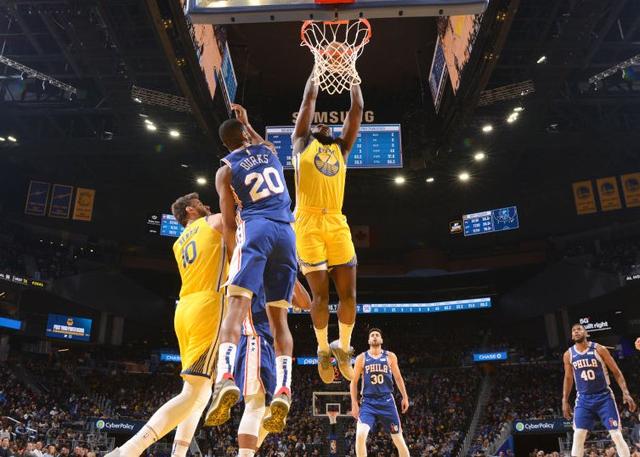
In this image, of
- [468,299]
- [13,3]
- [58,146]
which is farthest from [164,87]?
[468,299]

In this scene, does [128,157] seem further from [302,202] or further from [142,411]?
[302,202]

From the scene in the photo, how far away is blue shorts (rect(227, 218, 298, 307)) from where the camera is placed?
4.34 metres

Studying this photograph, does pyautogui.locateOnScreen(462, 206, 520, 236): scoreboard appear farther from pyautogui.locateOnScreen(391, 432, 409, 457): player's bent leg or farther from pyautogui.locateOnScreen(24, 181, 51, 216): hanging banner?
pyautogui.locateOnScreen(24, 181, 51, 216): hanging banner

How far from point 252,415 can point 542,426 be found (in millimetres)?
20452

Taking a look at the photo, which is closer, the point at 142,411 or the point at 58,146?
the point at 58,146

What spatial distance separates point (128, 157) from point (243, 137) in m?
22.9

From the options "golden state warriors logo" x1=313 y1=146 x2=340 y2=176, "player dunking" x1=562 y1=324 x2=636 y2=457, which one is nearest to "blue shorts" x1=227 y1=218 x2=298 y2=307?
"golden state warriors logo" x1=313 y1=146 x2=340 y2=176

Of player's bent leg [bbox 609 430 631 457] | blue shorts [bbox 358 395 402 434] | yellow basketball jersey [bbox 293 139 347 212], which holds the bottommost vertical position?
player's bent leg [bbox 609 430 631 457]

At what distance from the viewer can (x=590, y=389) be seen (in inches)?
370

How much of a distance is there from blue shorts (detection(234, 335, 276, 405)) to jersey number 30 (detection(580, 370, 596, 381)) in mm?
6946

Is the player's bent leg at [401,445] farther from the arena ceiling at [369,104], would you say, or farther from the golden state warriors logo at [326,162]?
the arena ceiling at [369,104]

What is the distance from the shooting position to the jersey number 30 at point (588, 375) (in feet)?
31.0

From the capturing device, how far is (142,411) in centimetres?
2620

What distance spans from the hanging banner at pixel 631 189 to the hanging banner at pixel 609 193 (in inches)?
13.7
